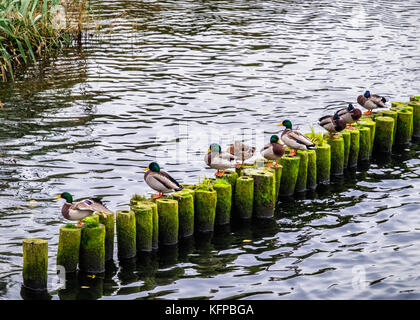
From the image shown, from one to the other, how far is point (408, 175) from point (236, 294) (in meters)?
7.52

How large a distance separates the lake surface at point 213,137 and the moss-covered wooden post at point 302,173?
297mm

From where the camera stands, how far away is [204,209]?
13.0 m

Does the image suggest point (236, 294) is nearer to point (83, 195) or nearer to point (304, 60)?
point (83, 195)

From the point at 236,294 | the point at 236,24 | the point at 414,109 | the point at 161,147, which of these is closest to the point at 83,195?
the point at 161,147

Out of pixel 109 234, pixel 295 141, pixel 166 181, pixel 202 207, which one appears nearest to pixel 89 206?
pixel 109 234

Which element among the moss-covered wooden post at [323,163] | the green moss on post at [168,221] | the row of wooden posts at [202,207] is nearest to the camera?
the row of wooden posts at [202,207]

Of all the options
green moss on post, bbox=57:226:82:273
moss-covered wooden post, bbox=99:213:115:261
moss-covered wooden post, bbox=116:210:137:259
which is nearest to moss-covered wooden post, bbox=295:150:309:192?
moss-covered wooden post, bbox=116:210:137:259

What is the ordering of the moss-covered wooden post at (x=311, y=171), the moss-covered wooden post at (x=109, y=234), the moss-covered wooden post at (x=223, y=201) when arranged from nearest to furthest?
the moss-covered wooden post at (x=109, y=234), the moss-covered wooden post at (x=223, y=201), the moss-covered wooden post at (x=311, y=171)

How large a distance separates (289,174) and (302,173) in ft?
1.54

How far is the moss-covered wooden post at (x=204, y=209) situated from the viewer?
1292 centimetres

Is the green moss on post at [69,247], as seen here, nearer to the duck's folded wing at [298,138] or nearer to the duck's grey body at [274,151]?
the duck's grey body at [274,151]

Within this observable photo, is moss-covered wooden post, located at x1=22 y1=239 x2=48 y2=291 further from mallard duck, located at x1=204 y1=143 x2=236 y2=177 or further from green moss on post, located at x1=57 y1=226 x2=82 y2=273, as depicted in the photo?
mallard duck, located at x1=204 y1=143 x2=236 y2=177

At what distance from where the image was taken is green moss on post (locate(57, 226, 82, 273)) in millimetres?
11031

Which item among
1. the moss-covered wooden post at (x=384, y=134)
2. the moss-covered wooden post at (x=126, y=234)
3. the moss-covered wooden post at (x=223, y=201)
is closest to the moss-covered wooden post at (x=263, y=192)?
the moss-covered wooden post at (x=223, y=201)
